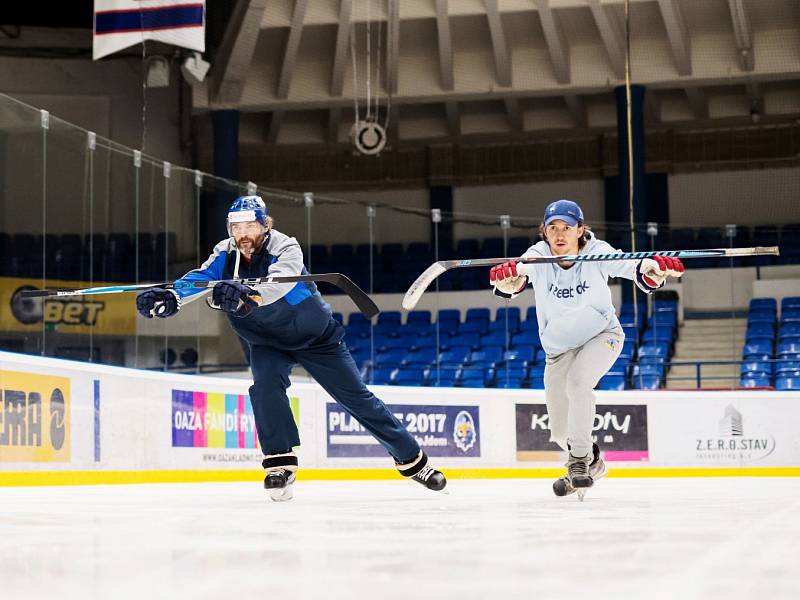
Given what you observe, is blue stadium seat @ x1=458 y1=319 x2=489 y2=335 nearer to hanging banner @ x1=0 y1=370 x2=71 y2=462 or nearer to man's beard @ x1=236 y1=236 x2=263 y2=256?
hanging banner @ x1=0 y1=370 x2=71 y2=462

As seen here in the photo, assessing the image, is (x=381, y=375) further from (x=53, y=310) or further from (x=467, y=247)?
(x=53, y=310)

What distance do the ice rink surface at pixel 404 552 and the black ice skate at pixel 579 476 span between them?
0.79 m

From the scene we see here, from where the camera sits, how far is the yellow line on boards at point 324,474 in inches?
349

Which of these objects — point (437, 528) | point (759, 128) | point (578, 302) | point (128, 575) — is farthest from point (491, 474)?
point (759, 128)

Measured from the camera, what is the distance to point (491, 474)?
12516mm

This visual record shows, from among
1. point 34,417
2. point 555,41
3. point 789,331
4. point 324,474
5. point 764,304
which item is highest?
point 555,41

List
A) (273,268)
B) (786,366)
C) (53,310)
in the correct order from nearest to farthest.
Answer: (273,268) < (53,310) < (786,366)

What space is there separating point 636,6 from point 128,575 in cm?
1794

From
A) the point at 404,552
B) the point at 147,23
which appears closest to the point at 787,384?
the point at 147,23

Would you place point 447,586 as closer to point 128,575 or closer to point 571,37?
point 128,575

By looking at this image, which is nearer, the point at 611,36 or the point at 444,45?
the point at 611,36

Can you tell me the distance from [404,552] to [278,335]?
2990 mm

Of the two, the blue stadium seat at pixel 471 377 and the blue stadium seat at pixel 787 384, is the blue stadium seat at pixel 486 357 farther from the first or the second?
the blue stadium seat at pixel 787 384

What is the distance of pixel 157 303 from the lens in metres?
5.79
